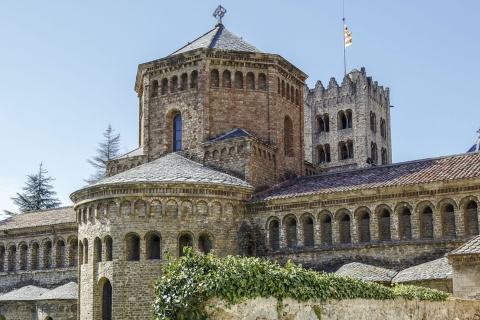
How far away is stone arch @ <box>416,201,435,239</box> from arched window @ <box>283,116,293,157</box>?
10.1 m

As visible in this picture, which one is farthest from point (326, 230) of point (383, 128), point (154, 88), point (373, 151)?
point (383, 128)

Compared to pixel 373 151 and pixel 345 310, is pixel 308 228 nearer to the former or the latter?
pixel 345 310

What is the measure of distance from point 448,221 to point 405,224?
5.64 ft

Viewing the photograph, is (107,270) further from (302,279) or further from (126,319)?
(302,279)

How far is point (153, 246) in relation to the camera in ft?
89.3

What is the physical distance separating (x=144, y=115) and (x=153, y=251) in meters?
9.21

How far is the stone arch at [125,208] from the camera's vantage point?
88.2 ft

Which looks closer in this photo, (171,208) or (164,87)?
(171,208)

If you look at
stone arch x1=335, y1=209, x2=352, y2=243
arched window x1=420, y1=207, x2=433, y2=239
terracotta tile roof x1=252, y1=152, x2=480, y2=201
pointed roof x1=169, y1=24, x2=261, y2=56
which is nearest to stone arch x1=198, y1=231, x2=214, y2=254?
terracotta tile roof x1=252, y1=152, x2=480, y2=201

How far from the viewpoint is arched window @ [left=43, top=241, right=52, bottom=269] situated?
121 feet

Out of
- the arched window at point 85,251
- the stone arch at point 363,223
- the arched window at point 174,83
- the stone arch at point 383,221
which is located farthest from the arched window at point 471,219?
the arched window at point 85,251

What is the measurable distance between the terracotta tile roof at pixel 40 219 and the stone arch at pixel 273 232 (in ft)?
42.0

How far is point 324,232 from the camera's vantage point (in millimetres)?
27469

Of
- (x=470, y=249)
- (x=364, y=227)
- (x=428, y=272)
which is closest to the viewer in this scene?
(x=470, y=249)
